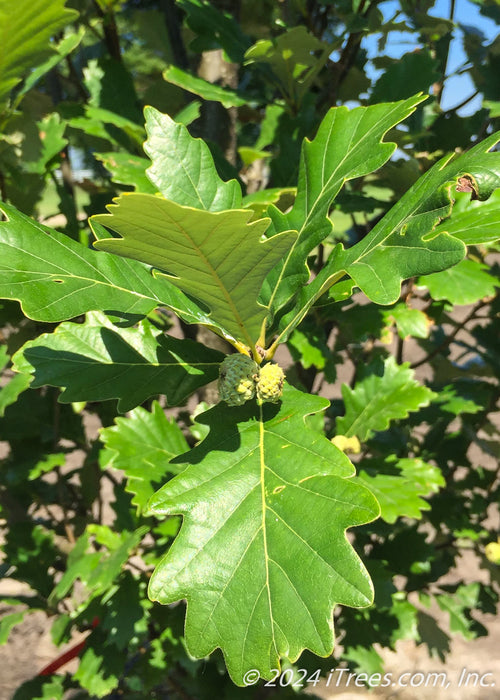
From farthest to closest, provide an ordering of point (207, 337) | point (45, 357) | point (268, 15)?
1. point (268, 15)
2. point (207, 337)
3. point (45, 357)

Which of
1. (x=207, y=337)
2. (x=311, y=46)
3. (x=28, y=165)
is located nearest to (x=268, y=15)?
(x=311, y=46)

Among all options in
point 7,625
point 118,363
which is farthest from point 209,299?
point 7,625

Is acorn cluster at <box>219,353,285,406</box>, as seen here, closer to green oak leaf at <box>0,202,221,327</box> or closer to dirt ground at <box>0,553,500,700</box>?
green oak leaf at <box>0,202,221,327</box>

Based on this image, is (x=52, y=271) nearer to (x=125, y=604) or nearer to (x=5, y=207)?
(x=5, y=207)

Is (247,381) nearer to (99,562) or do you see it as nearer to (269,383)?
(269,383)

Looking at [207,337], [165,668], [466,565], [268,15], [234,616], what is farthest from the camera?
[466,565]

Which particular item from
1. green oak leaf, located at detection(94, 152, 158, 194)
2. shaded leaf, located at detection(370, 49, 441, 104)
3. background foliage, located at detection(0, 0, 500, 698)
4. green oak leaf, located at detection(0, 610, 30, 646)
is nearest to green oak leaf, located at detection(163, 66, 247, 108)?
background foliage, located at detection(0, 0, 500, 698)

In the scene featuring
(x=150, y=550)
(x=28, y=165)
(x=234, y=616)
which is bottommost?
(x=150, y=550)
